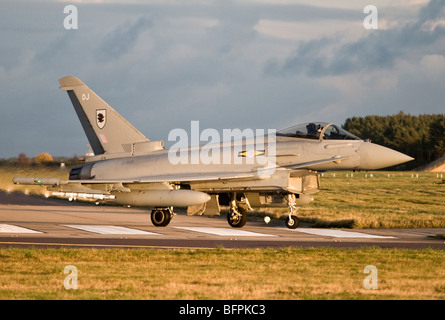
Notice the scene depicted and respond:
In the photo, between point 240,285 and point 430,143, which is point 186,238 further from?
point 430,143

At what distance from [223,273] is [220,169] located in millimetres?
10744

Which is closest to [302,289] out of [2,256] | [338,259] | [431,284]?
[431,284]

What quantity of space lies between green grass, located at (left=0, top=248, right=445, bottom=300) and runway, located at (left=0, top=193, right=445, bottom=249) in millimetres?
1864

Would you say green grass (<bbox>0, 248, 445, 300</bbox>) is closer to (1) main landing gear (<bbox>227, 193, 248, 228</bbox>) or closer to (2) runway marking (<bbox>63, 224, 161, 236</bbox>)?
(2) runway marking (<bbox>63, 224, 161, 236</bbox>)

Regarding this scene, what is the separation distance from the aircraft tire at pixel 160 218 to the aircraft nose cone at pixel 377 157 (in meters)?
6.74

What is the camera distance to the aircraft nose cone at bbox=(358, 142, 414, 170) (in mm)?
21531

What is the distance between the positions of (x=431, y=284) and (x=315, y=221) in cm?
1513

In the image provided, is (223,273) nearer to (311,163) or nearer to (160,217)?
(311,163)

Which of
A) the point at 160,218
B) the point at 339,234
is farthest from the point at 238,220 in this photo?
the point at 339,234

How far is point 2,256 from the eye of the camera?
48.0ft

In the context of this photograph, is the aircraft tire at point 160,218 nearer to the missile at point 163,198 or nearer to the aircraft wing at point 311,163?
the missile at point 163,198

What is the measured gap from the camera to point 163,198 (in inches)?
892

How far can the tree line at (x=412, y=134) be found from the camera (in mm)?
118875

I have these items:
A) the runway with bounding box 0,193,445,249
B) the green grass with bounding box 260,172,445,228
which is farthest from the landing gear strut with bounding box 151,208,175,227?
the green grass with bounding box 260,172,445,228
